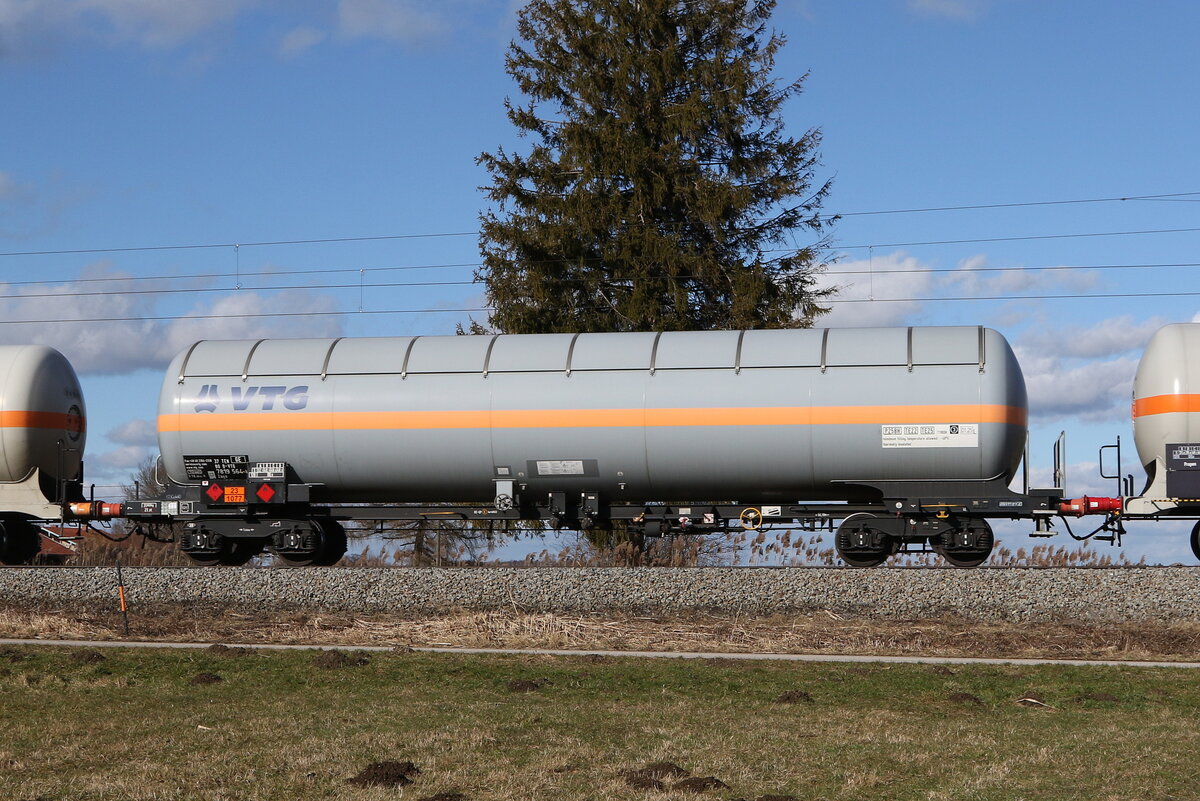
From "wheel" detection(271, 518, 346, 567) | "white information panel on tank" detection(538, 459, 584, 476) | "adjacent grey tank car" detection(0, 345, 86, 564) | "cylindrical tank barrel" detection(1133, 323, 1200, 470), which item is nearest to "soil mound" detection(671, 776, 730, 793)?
"white information panel on tank" detection(538, 459, 584, 476)

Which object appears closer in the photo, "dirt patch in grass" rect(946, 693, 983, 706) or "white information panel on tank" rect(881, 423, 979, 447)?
"dirt patch in grass" rect(946, 693, 983, 706)

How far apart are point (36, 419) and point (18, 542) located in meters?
2.47

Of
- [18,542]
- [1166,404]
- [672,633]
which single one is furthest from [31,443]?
[1166,404]

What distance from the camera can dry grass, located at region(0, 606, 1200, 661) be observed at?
1410cm

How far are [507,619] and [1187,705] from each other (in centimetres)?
798

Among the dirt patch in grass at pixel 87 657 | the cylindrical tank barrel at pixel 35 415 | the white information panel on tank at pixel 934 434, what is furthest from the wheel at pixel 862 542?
the cylindrical tank barrel at pixel 35 415

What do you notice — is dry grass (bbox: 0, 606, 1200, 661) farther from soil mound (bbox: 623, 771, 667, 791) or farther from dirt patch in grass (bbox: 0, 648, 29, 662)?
soil mound (bbox: 623, 771, 667, 791)

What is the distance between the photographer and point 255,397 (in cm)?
1895

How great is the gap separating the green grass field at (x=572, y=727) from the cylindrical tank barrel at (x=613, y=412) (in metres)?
5.26

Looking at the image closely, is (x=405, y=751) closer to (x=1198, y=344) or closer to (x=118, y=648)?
(x=118, y=648)

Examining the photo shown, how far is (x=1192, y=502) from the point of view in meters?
17.8

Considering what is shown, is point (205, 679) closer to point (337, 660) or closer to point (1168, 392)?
point (337, 660)

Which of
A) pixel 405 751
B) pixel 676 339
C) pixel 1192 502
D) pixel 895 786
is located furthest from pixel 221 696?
pixel 1192 502

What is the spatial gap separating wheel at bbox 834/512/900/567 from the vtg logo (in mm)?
8588
